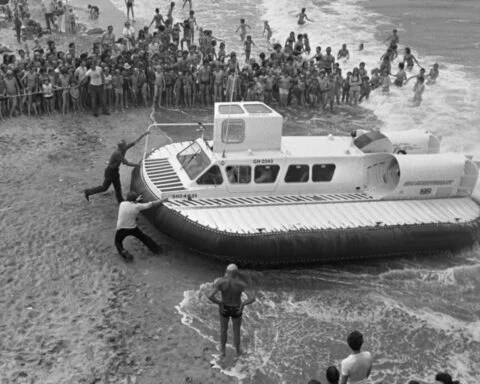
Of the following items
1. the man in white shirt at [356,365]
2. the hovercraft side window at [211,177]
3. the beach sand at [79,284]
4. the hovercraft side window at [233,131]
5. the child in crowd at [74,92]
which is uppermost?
the hovercraft side window at [233,131]

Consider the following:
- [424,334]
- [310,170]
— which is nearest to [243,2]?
[310,170]

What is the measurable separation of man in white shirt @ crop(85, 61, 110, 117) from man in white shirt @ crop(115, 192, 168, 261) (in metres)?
6.39

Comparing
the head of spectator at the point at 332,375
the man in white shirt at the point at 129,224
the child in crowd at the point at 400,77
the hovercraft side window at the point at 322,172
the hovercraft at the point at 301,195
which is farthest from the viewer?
the child in crowd at the point at 400,77

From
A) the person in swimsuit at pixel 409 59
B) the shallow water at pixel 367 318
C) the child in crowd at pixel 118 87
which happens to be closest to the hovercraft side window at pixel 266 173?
the shallow water at pixel 367 318

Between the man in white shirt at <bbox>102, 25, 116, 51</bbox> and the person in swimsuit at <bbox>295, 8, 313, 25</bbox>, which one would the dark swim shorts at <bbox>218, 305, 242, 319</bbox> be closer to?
the man in white shirt at <bbox>102, 25, 116, 51</bbox>

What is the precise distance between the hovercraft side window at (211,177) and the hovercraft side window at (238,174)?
0.55 ft

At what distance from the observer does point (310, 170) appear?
39.2ft

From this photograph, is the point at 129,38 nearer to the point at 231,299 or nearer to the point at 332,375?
the point at 231,299

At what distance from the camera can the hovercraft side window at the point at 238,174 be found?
11.8 metres

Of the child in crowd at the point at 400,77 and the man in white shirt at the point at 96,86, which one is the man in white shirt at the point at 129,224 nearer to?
the man in white shirt at the point at 96,86

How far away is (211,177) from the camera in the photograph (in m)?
11.7

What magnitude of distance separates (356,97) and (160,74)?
243 inches

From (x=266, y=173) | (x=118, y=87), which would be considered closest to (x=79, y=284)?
(x=266, y=173)

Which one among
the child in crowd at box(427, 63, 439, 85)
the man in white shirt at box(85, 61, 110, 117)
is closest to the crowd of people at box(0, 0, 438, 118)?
A: the man in white shirt at box(85, 61, 110, 117)
